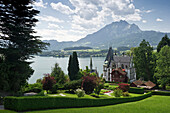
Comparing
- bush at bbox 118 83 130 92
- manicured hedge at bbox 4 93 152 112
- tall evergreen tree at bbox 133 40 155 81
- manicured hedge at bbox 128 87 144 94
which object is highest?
tall evergreen tree at bbox 133 40 155 81

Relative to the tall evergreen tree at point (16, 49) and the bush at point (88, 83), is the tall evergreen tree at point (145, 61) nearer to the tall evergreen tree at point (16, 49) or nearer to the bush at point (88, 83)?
the bush at point (88, 83)

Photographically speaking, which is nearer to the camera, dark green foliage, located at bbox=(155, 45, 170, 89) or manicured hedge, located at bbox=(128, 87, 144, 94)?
manicured hedge, located at bbox=(128, 87, 144, 94)

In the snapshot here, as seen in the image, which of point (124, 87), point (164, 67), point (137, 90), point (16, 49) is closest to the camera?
point (16, 49)

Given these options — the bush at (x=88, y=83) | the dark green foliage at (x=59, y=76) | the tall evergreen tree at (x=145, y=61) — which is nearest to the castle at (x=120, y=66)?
the tall evergreen tree at (x=145, y=61)

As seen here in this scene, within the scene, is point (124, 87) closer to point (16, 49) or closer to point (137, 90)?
point (137, 90)

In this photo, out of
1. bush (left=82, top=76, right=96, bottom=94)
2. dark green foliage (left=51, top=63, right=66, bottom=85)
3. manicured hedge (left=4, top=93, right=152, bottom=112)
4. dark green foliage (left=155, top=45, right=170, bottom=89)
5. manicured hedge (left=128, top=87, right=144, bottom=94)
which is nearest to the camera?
manicured hedge (left=4, top=93, right=152, bottom=112)

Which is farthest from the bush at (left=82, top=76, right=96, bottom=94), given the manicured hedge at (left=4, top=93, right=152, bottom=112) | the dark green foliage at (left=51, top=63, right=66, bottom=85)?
the dark green foliage at (left=51, top=63, right=66, bottom=85)

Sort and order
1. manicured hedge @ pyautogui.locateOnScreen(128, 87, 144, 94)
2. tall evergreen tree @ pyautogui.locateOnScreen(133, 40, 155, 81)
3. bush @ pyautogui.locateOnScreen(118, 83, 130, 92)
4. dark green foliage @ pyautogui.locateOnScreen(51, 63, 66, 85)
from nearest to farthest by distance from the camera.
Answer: bush @ pyautogui.locateOnScreen(118, 83, 130, 92) → manicured hedge @ pyautogui.locateOnScreen(128, 87, 144, 94) → dark green foliage @ pyautogui.locateOnScreen(51, 63, 66, 85) → tall evergreen tree @ pyautogui.locateOnScreen(133, 40, 155, 81)

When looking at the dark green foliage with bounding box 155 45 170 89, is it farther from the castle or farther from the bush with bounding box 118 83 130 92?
the castle

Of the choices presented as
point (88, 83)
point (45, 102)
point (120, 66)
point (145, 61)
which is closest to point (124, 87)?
point (88, 83)

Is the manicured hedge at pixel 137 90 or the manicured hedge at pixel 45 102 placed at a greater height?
the manicured hedge at pixel 45 102

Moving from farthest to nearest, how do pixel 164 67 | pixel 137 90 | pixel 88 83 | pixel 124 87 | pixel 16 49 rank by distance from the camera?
pixel 164 67 < pixel 137 90 < pixel 124 87 < pixel 88 83 < pixel 16 49

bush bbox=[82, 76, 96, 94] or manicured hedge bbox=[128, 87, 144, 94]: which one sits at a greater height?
bush bbox=[82, 76, 96, 94]

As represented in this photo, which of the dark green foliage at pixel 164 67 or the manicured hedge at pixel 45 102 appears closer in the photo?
the manicured hedge at pixel 45 102
